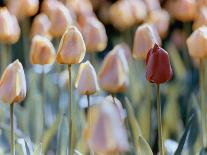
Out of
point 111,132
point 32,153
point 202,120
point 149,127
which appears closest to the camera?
point 111,132

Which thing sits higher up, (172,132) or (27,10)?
(27,10)

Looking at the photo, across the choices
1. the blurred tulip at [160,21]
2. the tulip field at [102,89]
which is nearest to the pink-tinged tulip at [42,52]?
the tulip field at [102,89]

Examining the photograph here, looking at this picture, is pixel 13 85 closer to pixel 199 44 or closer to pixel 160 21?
pixel 199 44

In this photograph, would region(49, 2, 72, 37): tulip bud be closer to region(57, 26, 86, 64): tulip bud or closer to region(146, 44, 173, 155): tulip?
region(57, 26, 86, 64): tulip bud

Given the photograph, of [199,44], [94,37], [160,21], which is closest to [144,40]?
[199,44]

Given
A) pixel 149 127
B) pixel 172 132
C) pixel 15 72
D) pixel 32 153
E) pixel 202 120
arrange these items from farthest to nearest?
pixel 172 132 → pixel 149 127 → pixel 202 120 → pixel 32 153 → pixel 15 72

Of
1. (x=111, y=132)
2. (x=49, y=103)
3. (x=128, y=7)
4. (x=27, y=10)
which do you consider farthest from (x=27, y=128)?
(x=111, y=132)

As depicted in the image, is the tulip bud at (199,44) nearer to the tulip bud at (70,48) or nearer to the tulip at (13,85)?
the tulip bud at (70,48)

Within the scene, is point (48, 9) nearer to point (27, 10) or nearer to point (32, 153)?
point (27, 10)
